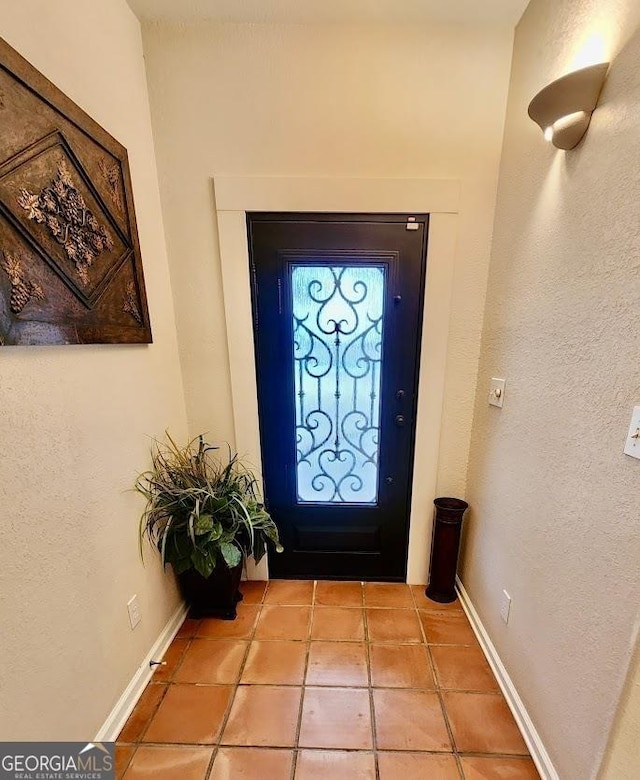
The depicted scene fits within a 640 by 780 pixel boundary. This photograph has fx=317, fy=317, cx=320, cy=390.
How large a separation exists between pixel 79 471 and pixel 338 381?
44.4 inches

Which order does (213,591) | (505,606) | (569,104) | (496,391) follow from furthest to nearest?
(213,591), (496,391), (505,606), (569,104)

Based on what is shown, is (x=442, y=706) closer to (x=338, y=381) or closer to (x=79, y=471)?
(x=338, y=381)

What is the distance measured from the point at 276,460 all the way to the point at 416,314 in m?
1.06

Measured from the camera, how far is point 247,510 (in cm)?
150

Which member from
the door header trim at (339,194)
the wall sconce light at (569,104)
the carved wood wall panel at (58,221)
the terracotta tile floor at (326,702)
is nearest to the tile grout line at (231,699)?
the terracotta tile floor at (326,702)

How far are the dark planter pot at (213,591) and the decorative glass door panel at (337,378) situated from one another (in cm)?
52

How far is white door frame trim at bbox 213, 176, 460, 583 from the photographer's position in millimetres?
1452

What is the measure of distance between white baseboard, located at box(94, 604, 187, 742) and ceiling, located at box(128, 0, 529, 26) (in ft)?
8.86

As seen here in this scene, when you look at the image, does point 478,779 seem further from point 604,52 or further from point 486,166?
point 486,166

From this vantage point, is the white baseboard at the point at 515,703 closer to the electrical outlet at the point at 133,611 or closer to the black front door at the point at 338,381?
the black front door at the point at 338,381

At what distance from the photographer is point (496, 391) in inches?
56.4

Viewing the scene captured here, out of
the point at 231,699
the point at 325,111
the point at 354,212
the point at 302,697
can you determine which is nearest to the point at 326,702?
the point at 302,697

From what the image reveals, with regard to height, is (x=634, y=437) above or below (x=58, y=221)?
below

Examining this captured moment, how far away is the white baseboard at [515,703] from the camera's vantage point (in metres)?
1.04
